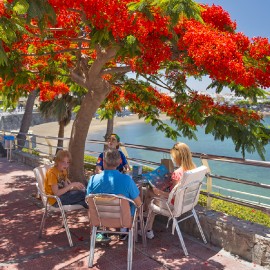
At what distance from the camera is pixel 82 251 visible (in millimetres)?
4484

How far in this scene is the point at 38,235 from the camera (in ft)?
16.6

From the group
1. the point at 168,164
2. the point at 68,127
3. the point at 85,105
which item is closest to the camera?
the point at 168,164

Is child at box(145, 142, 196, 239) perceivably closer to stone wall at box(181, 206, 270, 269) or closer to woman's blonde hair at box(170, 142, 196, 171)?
woman's blonde hair at box(170, 142, 196, 171)

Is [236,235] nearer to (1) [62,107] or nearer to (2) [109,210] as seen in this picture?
(2) [109,210]

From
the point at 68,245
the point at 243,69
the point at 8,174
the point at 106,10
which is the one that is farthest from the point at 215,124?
the point at 8,174

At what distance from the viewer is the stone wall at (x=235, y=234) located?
4094mm

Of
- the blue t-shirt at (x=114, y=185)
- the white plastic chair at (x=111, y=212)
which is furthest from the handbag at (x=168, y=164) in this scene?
the white plastic chair at (x=111, y=212)

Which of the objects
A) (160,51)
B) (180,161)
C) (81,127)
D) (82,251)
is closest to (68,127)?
(81,127)

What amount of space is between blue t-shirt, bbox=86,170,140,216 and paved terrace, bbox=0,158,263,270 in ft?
2.73

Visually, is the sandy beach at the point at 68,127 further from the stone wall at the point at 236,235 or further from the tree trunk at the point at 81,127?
Answer: the stone wall at the point at 236,235

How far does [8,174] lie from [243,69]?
25.6 feet

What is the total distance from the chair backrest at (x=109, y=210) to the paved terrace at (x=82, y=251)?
515mm

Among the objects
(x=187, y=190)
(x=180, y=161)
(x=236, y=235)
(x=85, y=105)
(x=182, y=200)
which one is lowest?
(x=236, y=235)

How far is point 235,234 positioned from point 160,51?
2778 millimetres
